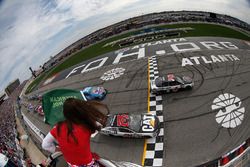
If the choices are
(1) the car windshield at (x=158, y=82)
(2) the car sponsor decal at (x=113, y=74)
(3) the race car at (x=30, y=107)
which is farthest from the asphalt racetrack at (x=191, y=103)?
(3) the race car at (x=30, y=107)

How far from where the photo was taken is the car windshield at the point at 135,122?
34.3ft

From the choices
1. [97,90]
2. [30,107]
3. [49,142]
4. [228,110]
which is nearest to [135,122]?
[228,110]

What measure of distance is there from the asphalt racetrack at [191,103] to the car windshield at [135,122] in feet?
A: 1.81

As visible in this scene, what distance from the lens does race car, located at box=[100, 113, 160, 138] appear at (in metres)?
10.3

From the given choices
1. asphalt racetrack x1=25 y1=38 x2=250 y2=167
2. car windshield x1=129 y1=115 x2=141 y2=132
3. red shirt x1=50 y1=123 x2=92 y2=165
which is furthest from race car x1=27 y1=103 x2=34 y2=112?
red shirt x1=50 y1=123 x2=92 y2=165

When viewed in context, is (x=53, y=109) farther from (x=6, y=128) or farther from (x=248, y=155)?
(x=6, y=128)

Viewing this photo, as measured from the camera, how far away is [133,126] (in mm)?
10492

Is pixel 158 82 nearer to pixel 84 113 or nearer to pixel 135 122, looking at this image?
pixel 135 122

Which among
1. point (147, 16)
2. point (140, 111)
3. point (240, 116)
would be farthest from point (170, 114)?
point (147, 16)

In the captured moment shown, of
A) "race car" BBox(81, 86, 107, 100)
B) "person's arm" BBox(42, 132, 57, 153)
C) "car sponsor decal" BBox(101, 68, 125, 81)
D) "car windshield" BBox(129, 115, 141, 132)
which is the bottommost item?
"person's arm" BBox(42, 132, 57, 153)

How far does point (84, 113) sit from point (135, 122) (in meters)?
8.48

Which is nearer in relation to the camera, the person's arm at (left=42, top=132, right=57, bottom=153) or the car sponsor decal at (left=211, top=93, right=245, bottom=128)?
the person's arm at (left=42, top=132, right=57, bottom=153)

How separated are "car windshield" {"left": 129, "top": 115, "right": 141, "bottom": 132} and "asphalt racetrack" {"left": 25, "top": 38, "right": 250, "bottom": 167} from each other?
0.55m

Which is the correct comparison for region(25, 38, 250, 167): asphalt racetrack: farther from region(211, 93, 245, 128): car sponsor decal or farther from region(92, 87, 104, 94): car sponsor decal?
region(92, 87, 104, 94): car sponsor decal
